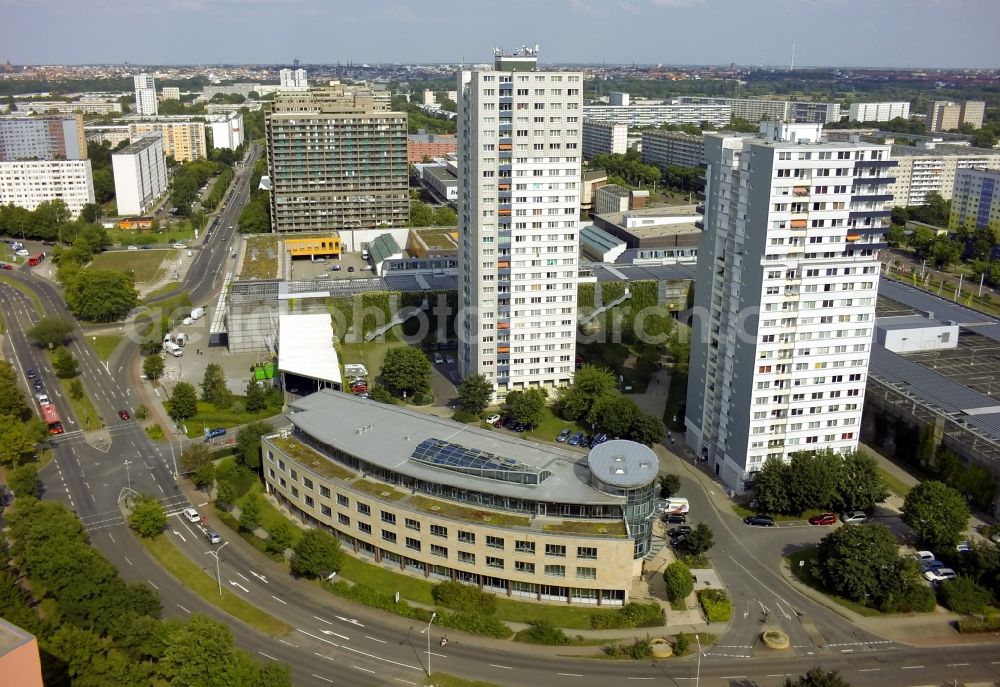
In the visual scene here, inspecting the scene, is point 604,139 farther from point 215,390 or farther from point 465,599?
point 465,599

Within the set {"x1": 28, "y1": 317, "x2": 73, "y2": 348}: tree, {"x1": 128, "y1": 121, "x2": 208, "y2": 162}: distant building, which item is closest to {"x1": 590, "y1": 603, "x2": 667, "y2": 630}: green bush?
{"x1": 28, "y1": 317, "x2": 73, "y2": 348}: tree

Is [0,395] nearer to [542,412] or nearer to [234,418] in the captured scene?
[234,418]

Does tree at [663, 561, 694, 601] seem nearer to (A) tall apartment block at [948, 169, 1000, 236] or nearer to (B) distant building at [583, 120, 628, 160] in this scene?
(A) tall apartment block at [948, 169, 1000, 236]

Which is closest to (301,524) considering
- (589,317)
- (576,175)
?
(576,175)

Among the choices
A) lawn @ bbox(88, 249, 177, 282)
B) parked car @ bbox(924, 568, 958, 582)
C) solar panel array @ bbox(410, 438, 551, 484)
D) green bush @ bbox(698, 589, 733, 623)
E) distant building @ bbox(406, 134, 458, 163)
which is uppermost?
distant building @ bbox(406, 134, 458, 163)

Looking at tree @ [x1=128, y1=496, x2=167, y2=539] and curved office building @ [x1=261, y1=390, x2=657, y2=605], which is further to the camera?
tree @ [x1=128, y1=496, x2=167, y2=539]

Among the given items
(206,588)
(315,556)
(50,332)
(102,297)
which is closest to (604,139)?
(102,297)

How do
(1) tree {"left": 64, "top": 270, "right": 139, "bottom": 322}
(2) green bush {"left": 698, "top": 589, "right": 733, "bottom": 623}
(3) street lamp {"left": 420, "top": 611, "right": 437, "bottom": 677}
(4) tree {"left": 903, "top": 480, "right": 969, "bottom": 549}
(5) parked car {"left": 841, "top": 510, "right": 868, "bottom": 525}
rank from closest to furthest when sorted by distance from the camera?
(3) street lamp {"left": 420, "top": 611, "right": 437, "bottom": 677}
(2) green bush {"left": 698, "top": 589, "right": 733, "bottom": 623}
(4) tree {"left": 903, "top": 480, "right": 969, "bottom": 549}
(5) parked car {"left": 841, "top": 510, "right": 868, "bottom": 525}
(1) tree {"left": 64, "top": 270, "right": 139, "bottom": 322}

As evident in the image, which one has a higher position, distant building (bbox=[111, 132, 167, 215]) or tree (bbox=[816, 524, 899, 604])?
distant building (bbox=[111, 132, 167, 215])
